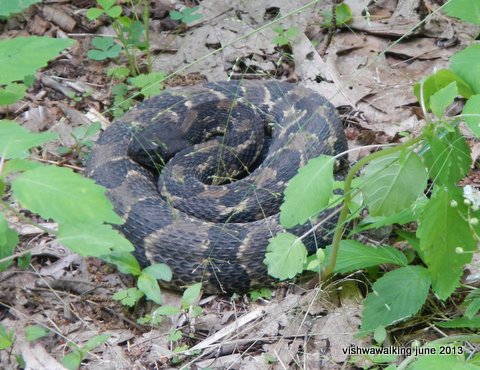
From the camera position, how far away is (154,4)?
7043 millimetres

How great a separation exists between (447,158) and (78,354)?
7.20ft

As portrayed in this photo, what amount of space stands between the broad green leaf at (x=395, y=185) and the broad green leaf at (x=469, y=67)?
0.47m

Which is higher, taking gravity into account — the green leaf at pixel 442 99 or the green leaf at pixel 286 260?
the green leaf at pixel 442 99

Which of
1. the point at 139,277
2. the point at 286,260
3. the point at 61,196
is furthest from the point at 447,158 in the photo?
the point at 139,277

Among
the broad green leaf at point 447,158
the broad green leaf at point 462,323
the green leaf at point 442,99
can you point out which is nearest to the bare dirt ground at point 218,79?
the broad green leaf at point 462,323

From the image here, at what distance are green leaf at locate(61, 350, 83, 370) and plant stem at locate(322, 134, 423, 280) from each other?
4.74 feet

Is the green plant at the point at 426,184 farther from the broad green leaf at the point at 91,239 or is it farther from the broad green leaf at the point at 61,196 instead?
the broad green leaf at the point at 61,196

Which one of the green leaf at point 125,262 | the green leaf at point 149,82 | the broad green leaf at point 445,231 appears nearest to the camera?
the broad green leaf at point 445,231

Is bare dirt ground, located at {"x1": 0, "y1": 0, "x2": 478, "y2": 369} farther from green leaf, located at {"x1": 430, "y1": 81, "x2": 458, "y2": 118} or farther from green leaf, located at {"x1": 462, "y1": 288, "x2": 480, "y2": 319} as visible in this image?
green leaf, located at {"x1": 430, "y1": 81, "x2": 458, "y2": 118}

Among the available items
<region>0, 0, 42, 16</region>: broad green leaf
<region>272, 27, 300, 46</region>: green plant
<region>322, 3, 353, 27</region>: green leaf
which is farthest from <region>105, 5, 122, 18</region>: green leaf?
<region>322, 3, 353, 27</region>: green leaf

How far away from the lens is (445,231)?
295 cm

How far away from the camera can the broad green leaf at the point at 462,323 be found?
3.50 meters

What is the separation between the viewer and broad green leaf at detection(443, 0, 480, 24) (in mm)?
3152

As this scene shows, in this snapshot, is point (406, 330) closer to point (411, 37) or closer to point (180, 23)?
point (411, 37)
